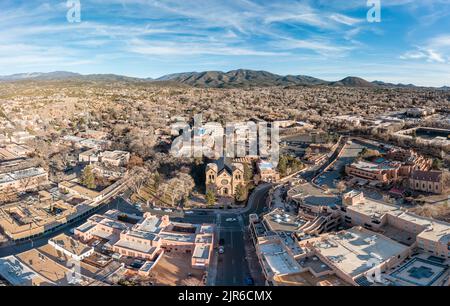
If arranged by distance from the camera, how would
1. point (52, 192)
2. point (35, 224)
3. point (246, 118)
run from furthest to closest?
point (246, 118)
point (52, 192)
point (35, 224)

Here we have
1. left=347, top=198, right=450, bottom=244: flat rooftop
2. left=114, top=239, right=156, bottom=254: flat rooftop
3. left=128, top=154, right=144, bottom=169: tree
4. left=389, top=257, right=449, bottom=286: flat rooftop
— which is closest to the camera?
left=389, top=257, right=449, bottom=286: flat rooftop

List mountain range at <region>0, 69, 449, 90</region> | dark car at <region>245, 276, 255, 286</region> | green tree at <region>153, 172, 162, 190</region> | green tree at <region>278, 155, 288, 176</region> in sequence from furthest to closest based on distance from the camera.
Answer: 1. mountain range at <region>0, 69, 449, 90</region>
2. green tree at <region>278, 155, 288, 176</region>
3. green tree at <region>153, 172, 162, 190</region>
4. dark car at <region>245, 276, 255, 286</region>

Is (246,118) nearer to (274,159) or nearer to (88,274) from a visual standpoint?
(274,159)

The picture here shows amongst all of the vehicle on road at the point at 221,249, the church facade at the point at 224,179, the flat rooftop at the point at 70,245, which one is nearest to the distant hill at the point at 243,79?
the church facade at the point at 224,179

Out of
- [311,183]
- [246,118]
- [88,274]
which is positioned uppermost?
[246,118]

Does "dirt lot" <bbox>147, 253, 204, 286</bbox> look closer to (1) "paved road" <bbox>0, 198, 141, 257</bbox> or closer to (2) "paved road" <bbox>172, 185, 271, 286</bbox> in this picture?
(2) "paved road" <bbox>172, 185, 271, 286</bbox>

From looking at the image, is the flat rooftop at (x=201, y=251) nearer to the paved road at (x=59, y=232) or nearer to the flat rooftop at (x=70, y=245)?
the flat rooftop at (x=70, y=245)

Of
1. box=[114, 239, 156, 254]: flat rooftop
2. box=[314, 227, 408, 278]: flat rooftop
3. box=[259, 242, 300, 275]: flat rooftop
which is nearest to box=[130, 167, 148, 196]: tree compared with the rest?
box=[114, 239, 156, 254]: flat rooftop

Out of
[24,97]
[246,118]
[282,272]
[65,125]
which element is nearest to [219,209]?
[282,272]
